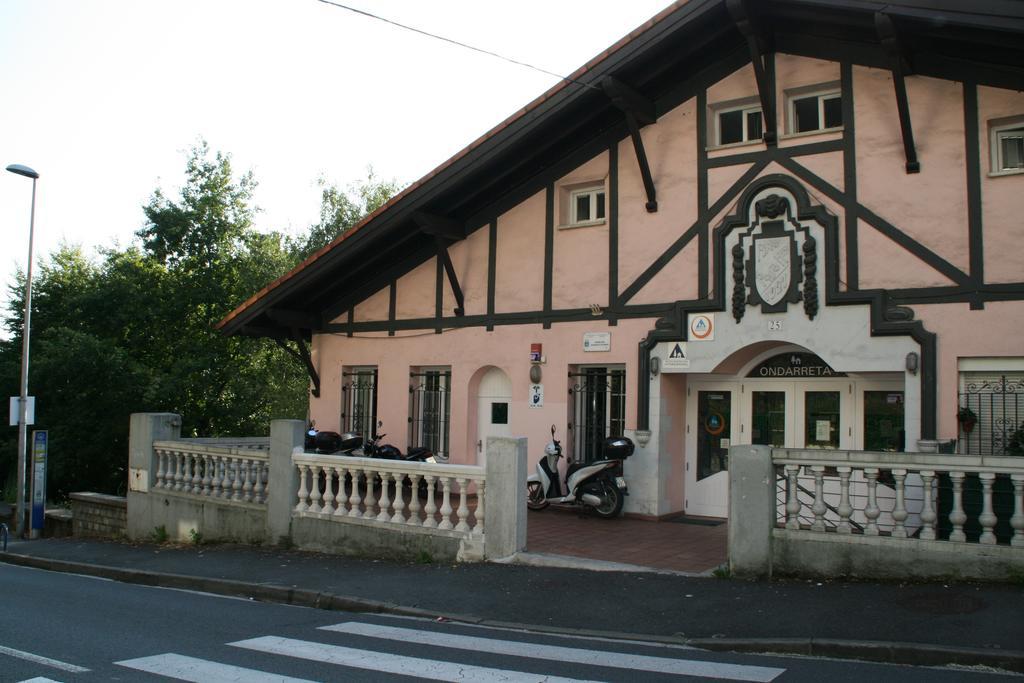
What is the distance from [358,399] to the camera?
670 inches

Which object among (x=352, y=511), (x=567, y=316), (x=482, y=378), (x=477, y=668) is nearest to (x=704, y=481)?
(x=567, y=316)

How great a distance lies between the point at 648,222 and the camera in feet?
42.6

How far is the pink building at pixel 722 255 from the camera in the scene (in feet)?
33.7

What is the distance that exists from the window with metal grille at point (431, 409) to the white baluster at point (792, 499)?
7.88 meters

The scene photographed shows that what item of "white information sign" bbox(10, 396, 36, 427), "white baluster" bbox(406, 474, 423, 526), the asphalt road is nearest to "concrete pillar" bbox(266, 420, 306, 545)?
"white baluster" bbox(406, 474, 423, 526)

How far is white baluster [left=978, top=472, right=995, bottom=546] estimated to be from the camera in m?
7.60

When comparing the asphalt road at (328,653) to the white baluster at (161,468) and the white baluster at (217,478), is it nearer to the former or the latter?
the white baluster at (217,478)

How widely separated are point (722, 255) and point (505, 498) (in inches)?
194

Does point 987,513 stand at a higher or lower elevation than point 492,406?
lower

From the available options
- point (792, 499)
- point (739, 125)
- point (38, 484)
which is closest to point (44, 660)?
point (792, 499)

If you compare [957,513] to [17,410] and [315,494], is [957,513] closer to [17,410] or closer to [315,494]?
[315,494]

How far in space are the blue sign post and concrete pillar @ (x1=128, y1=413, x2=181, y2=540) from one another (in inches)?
219

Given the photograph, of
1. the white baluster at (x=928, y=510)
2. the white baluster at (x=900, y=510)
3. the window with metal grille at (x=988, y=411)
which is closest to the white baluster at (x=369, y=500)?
the white baluster at (x=900, y=510)

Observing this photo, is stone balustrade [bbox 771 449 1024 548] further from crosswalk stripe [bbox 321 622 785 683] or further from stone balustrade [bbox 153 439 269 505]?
stone balustrade [bbox 153 439 269 505]
